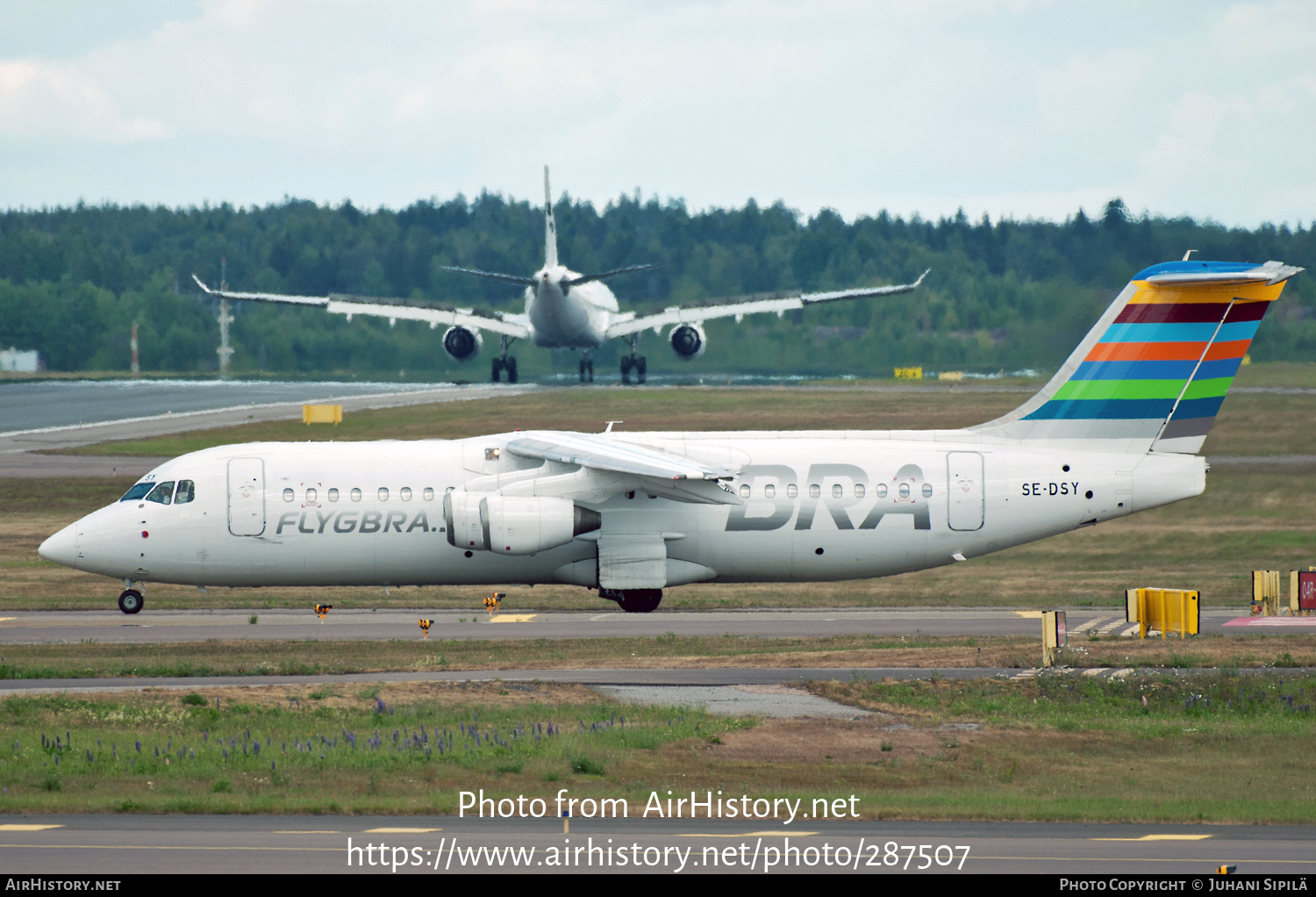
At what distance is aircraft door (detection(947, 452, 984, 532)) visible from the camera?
3017cm

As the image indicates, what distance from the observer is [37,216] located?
174 metres

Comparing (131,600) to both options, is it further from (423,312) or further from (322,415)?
(423,312)

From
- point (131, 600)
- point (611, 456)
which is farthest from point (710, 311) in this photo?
point (611, 456)

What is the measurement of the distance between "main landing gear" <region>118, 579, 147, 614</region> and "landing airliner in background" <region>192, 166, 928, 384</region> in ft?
140

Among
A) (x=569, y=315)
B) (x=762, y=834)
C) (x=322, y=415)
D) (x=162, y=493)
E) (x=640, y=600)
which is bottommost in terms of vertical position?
(x=640, y=600)

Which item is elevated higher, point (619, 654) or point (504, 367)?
point (504, 367)

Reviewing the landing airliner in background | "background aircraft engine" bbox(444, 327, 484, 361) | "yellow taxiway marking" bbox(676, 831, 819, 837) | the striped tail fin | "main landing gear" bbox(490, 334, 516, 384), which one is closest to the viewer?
"yellow taxiway marking" bbox(676, 831, 819, 837)

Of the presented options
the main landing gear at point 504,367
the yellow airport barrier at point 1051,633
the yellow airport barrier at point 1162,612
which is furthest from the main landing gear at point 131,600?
the main landing gear at point 504,367

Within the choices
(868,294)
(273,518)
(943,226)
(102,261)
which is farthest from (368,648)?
(102,261)

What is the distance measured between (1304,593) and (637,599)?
1382 centimetres

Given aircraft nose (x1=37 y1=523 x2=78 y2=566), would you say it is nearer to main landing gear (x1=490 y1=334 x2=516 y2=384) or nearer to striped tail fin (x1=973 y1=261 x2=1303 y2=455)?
striped tail fin (x1=973 y1=261 x2=1303 y2=455)

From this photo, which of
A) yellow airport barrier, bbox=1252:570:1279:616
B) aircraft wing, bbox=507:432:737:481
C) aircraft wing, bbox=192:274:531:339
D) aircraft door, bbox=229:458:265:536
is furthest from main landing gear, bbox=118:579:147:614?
aircraft wing, bbox=192:274:531:339

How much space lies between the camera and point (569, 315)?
245 ft

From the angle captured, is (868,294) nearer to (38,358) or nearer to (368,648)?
(368,648)
